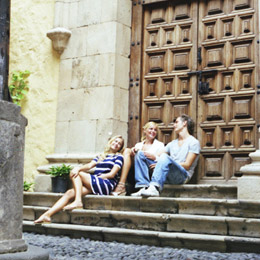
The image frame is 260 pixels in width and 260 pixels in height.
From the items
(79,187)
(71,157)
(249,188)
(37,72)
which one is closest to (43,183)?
(71,157)

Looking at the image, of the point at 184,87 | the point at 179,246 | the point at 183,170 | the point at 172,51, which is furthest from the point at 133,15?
the point at 179,246

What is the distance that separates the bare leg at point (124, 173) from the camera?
21.1 ft

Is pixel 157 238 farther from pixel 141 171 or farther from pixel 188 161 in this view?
pixel 188 161

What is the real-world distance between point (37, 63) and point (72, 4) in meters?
1.09

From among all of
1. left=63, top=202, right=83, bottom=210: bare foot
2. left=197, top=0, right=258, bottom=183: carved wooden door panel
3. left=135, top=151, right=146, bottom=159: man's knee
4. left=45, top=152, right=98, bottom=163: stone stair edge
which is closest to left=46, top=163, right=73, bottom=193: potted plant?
left=45, top=152, right=98, bottom=163: stone stair edge

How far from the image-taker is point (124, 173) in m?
6.53

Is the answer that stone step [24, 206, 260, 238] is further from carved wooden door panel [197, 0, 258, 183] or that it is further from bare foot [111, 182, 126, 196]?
carved wooden door panel [197, 0, 258, 183]

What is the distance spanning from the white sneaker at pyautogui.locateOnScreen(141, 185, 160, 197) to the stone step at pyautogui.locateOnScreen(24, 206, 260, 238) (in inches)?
9.4

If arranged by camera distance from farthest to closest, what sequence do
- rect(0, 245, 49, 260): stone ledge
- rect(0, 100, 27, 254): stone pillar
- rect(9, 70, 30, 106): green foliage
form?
1. rect(9, 70, 30, 106): green foliage
2. rect(0, 100, 27, 254): stone pillar
3. rect(0, 245, 49, 260): stone ledge

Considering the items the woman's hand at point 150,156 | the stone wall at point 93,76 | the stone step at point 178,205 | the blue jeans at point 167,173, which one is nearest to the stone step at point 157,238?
the stone step at point 178,205

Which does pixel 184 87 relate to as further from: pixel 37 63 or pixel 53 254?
pixel 53 254

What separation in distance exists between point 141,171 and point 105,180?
1.63ft

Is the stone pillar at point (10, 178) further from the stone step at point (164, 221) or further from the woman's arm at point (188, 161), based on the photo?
the woman's arm at point (188, 161)

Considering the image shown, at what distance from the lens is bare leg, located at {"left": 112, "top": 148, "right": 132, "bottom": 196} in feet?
21.1
